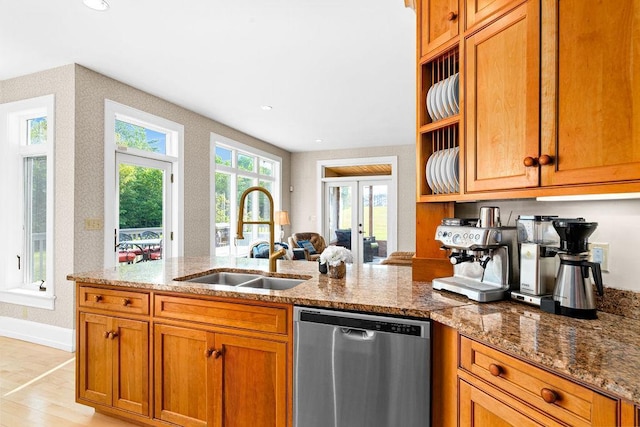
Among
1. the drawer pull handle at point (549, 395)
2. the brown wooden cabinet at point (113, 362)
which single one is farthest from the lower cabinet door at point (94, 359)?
the drawer pull handle at point (549, 395)

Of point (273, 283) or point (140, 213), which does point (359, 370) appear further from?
point (140, 213)

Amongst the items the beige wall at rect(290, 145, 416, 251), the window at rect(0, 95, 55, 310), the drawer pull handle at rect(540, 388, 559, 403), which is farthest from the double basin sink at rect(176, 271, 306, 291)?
the beige wall at rect(290, 145, 416, 251)

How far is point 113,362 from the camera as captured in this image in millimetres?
1982

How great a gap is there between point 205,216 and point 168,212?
0.68 metres

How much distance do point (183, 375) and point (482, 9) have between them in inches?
92.5

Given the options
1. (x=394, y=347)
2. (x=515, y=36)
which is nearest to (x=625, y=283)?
(x=394, y=347)

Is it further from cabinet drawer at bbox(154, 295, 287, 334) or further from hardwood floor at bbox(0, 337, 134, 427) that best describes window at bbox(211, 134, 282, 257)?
cabinet drawer at bbox(154, 295, 287, 334)

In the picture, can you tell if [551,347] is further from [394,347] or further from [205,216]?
[205,216]

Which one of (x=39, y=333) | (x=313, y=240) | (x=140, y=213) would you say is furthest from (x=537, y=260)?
(x=313, y=240)

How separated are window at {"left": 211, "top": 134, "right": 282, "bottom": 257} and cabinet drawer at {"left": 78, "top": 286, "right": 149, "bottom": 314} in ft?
10.5

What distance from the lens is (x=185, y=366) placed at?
1812 mm

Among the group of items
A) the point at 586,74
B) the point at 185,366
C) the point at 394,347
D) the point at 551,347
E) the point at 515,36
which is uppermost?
the point at 515,36

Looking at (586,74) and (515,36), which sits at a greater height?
(515,36)

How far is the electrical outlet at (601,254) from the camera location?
1.37m
